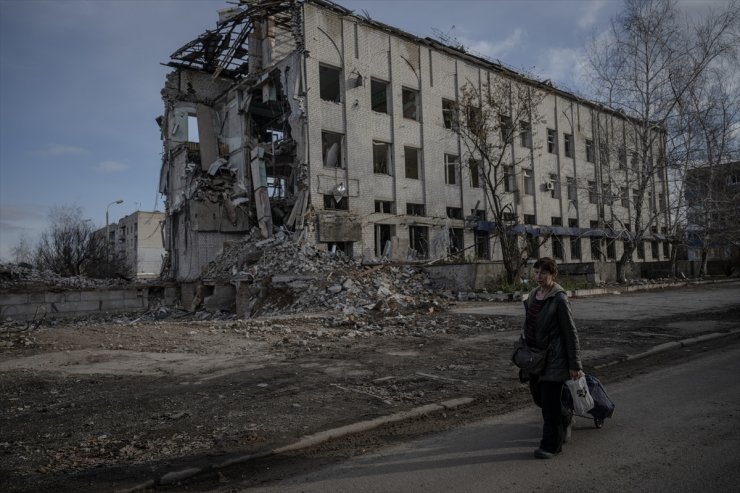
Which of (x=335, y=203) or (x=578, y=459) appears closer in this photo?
(x=578, y=459)

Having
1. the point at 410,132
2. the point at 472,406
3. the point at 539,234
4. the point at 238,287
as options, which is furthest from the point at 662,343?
the point at 539,234

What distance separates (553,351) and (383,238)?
21627 millimetres

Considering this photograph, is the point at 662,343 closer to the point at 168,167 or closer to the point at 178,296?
the point at 178,296

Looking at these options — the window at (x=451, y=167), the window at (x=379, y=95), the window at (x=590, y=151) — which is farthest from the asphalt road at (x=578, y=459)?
the window at (x=590, y=151)

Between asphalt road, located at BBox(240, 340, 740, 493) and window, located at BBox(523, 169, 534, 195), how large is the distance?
96.7 feet

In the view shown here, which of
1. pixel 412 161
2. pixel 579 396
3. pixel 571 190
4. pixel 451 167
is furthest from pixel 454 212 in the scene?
pixel 579 396

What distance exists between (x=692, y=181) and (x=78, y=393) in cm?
2988

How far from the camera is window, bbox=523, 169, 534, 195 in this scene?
33.3m

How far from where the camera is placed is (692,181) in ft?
86.4

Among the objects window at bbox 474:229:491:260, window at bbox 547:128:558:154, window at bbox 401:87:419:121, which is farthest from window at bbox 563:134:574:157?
window at bbox 401:87:419:121

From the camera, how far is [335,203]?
78.3 feet

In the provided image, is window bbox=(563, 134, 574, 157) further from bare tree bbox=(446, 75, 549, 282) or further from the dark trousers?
the dark trousers

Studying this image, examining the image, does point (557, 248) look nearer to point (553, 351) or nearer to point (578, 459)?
point (553, 351)

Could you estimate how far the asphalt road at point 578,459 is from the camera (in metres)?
3.40
